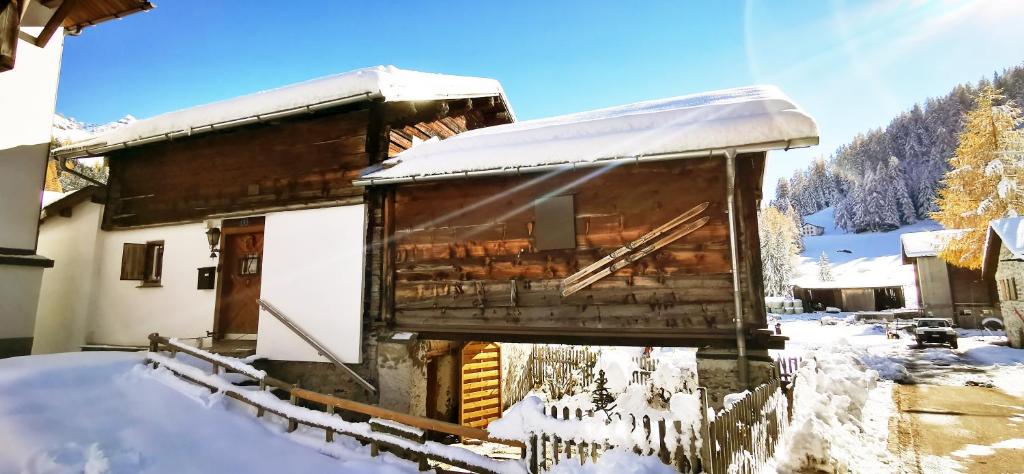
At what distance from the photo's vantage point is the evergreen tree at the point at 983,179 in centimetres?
2373

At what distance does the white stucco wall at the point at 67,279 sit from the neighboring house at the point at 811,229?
108379 mm

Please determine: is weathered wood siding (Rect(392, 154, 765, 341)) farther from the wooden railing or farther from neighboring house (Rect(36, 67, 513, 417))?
the wooden railing

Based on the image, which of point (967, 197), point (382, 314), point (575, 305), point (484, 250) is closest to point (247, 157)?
point (382, 314)

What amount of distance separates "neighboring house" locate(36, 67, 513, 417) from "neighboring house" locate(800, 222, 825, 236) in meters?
105

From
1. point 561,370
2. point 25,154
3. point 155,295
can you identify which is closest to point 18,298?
point 155,295

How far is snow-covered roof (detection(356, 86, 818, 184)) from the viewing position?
6816 mm

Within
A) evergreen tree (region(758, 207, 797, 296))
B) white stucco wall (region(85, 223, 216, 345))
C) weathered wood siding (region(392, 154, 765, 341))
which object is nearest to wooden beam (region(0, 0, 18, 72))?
white stucco wall (region(85, 223, 216, 345))

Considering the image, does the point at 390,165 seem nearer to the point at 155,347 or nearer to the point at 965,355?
the point at 155,347

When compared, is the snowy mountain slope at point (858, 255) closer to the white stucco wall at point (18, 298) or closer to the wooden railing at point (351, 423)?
the wooden railing at point (351, 423)

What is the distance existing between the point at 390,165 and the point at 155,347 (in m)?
5.46

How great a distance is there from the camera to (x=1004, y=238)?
65.4ft

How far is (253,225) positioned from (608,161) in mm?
8045

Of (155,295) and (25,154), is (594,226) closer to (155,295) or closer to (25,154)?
(155,295)

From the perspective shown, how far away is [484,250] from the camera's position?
891cm
